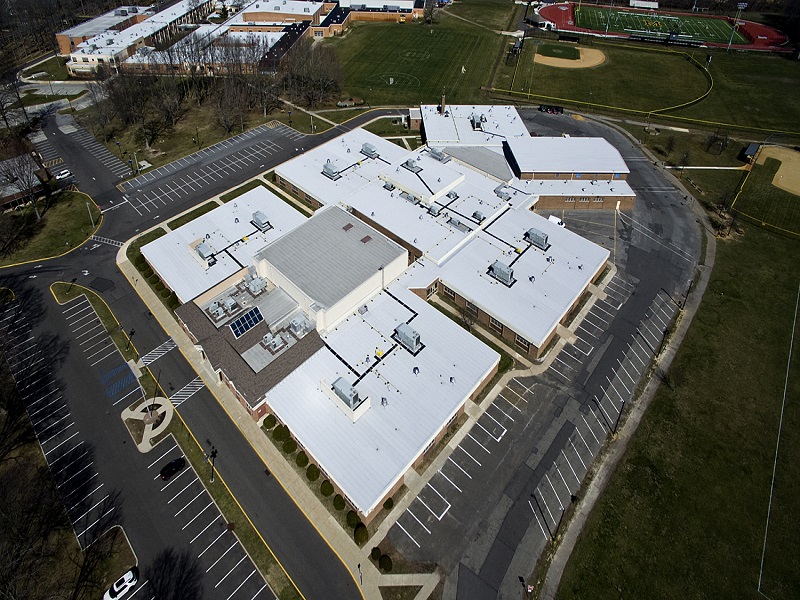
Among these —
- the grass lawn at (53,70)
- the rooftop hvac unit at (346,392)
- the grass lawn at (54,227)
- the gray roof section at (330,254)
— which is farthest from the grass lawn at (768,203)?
the grass lawn at (53,70)

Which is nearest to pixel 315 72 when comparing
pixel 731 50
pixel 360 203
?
pixel 360 203

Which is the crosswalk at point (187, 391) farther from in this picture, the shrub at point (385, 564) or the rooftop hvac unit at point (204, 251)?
the shrub at point (385, 564)

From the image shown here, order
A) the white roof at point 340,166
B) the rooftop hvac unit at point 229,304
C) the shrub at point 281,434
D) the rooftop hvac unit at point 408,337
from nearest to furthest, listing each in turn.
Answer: the shrub at point 281,434, the rooftop hvac unit at point 408,337, the rooftop hvac unit at point 229,304, the white roof at point 340,166

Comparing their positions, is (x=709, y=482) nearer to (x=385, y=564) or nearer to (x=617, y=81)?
(x=385, y=564)

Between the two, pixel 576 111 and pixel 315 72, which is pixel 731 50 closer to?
pixel 576 111

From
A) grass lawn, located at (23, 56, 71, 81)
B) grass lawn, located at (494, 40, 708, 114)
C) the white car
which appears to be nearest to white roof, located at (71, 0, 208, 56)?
grass lawn, located at (23, 56, 71, 81)

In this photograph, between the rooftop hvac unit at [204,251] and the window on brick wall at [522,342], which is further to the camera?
the rooftop hvac unit at [204,251]
